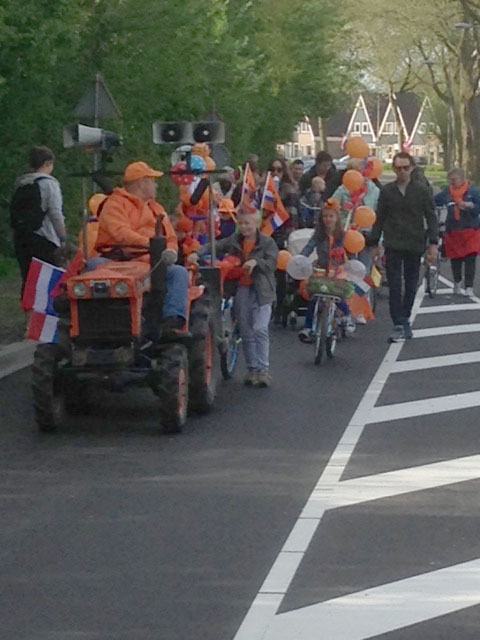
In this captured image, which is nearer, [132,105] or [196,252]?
[196,252]

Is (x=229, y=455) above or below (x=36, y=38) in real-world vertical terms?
below

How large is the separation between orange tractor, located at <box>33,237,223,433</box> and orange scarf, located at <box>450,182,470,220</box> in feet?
39.8

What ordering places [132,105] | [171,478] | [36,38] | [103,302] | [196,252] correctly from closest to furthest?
1. [171,478]
2. [103,302]
3. [196,252]
4. [36,38]
5. [132,105]

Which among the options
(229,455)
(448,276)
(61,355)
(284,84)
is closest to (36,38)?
(61,355)

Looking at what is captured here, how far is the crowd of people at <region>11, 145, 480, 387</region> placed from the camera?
Result: 12281 millimetres

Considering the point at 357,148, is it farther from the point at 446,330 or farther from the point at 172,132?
the point at 172,132

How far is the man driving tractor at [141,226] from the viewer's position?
39.2ft

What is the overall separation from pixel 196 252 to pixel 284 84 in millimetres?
36707

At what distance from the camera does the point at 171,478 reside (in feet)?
32.9

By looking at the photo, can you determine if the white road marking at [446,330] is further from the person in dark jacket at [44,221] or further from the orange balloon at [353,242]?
the person in dark jacket at [44,221]

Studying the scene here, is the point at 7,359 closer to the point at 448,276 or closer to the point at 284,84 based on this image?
the point at 448,276

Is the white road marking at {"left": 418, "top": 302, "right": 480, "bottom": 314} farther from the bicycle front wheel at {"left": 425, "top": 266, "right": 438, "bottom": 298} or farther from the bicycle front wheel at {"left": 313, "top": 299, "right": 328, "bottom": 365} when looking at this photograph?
the bicycle front wheel at {"left": 313, "top": 299, "right": 328, "bottom": 365}

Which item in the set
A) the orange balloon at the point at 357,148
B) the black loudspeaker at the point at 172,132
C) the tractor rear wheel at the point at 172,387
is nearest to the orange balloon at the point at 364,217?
the orange balloon at the point at 357,148

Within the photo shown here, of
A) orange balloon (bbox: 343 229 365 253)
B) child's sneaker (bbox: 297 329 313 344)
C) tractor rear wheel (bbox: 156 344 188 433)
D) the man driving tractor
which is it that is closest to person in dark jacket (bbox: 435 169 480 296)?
orange balloon (bbox: 343 229 365 253)
